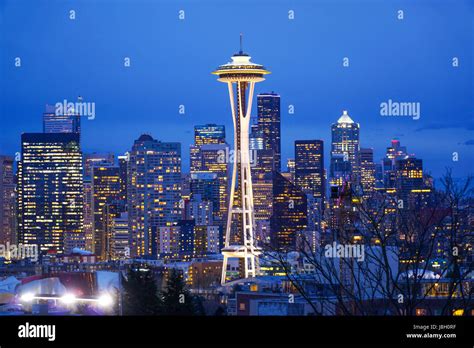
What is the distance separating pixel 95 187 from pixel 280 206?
5334 millimetres

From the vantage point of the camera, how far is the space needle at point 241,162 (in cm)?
3022

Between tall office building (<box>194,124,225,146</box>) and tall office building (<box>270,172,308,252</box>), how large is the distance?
2399mm

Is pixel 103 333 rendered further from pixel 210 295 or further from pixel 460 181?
pixel 210 295

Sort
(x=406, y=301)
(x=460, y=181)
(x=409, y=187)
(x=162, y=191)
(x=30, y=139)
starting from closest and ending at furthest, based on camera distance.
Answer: (x=406, y=301), (x=460, y=181), (x=409, y=187), (x=30, y=139), (x=162, y=191)

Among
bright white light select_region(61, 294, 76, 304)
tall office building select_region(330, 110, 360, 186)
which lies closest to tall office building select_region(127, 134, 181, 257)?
tall office building select_region(330, 110, 360, 186)

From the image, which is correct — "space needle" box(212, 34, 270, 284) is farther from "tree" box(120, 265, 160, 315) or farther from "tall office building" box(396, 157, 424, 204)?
"tree" box(120, 265, 160, 315)

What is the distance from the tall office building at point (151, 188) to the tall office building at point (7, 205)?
7.73 meters

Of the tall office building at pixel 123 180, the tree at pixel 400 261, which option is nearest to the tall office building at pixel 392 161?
the tree at pixel 400 261

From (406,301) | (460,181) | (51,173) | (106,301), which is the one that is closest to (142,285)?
(106,301)

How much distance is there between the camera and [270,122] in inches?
1202

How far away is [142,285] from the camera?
773cm

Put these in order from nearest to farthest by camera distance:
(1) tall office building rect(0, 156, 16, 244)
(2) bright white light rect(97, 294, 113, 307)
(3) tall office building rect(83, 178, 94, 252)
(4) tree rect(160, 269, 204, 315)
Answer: (2) bright white light rect(97, 294, 113, 307)
(4) tree rect(160, 269, 204, 315)
(1) tall office building rect(0, 156, 16, 244)
(3) tall office building rect(83, 178, 94, 252)

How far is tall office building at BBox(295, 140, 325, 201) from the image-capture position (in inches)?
837

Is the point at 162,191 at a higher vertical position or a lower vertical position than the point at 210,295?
higher
